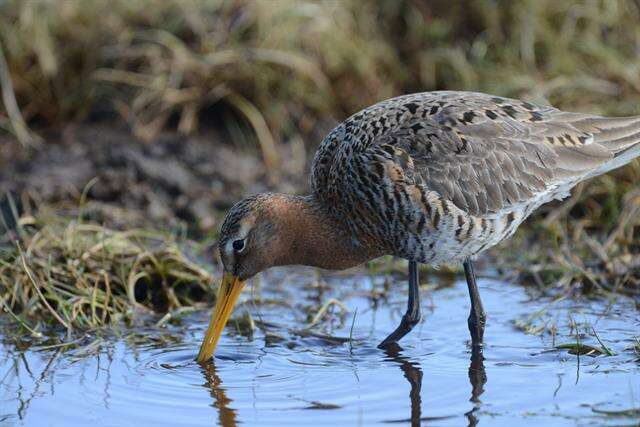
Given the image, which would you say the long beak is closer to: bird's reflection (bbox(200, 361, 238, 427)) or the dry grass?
bird's reflection (bbox(200, 361, 238, 427))

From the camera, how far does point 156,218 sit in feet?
29.0

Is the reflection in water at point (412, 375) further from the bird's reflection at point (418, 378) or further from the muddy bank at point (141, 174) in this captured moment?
the muddy bank at point (141, 174)

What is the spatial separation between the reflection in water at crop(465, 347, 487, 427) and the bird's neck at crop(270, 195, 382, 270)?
84 cm

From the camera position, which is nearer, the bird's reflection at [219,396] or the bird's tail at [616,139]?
the bird's reflection at [219,396]

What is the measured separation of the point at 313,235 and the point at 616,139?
193cm

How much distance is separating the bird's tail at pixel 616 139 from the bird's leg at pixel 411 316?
1.22 m

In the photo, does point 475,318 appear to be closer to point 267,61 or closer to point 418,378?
point 418,378

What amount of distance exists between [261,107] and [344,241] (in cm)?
316

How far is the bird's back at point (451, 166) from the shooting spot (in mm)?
6301

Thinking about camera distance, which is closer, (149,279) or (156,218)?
(149,279)

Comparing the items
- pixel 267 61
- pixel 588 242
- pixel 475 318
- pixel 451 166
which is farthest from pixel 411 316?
pixel 267 61

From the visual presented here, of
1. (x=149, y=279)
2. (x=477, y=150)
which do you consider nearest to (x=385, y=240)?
(x=477, y=150)

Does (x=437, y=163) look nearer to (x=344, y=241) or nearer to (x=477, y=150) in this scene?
(x=477, y=150)

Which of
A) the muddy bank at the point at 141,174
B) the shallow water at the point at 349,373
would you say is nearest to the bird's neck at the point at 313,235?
the shallow water at the point at 349,373
